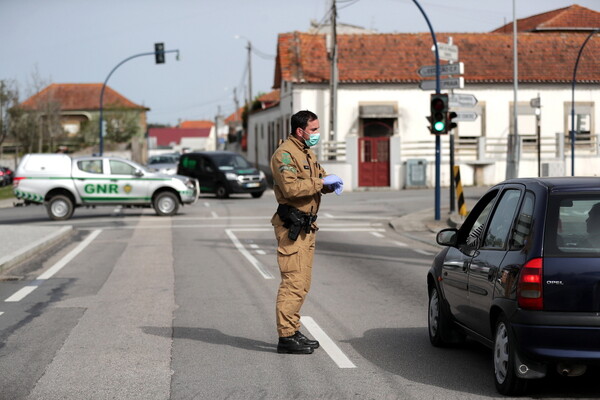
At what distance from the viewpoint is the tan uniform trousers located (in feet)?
24.8

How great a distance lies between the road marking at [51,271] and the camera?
11742mm

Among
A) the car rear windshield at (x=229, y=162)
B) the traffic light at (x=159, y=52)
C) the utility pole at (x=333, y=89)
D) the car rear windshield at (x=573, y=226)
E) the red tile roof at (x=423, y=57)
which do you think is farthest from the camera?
the red tile roof at (x=423, y=57)

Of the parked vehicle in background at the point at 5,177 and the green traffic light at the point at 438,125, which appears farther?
the parked vehicle in background at the point at 5,177

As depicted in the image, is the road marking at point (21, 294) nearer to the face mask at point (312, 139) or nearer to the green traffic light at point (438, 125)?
the face mask at point (312, 139)

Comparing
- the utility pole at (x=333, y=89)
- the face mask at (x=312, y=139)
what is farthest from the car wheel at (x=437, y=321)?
the utility pole at (x=333, y=89)

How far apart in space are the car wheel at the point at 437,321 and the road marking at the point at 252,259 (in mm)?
5428

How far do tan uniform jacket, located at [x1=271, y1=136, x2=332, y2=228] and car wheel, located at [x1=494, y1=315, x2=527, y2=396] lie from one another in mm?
1863

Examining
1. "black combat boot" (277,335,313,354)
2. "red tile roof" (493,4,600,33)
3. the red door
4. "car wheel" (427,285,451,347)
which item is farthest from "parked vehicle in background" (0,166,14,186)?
"black combat boot" (277,335,313,354)

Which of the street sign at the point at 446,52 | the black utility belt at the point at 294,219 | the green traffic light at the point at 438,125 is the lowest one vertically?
the black utility belt at the point at 294,219

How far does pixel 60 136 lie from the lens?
82.4 m

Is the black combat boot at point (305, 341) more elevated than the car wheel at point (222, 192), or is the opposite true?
the black combat boot at point (305, 341)

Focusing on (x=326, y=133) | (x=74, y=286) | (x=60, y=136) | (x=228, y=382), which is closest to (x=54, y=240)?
(x=74, y=286)

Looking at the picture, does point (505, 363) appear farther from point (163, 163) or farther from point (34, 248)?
point (163, 163)

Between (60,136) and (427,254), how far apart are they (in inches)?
2730
